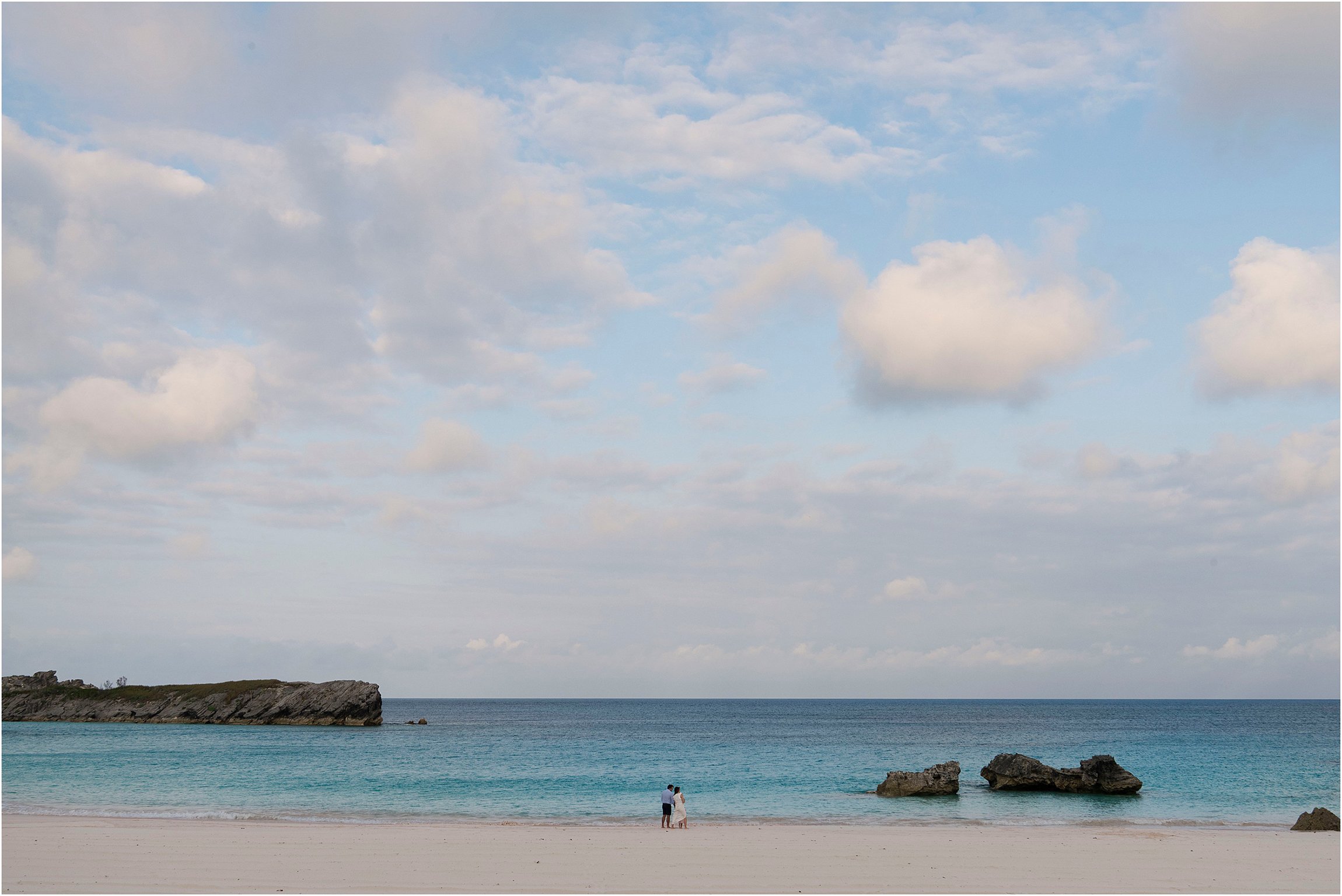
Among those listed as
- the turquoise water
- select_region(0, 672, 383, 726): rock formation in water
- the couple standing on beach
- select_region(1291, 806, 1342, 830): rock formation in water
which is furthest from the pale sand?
select_region(0, 672, 383, 726): rock formation in water

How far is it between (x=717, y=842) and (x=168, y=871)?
16.1 metres

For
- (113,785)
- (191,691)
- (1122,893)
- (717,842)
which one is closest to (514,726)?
(191,691)

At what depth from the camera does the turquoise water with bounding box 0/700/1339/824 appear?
41812mm

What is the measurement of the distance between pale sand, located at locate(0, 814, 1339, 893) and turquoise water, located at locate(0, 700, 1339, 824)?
776cm

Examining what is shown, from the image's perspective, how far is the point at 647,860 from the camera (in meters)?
25.8

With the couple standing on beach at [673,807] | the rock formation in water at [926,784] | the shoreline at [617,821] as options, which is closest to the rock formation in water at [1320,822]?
the shoreline at [617,821]

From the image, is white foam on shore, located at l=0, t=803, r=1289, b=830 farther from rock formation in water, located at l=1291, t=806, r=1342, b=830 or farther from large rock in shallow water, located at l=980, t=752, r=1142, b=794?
large rock in shallow water, located at l=980, t=752, r=1142, b=794

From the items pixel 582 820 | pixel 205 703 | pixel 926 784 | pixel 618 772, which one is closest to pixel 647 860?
pixel 582 820

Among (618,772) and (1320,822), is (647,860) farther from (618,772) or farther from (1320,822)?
(618,772)

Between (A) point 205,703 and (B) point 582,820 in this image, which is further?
(A) point 205,703

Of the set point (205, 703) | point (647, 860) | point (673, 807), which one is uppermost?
point (647, 860)

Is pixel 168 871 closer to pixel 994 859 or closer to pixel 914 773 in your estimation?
pixel 994 859

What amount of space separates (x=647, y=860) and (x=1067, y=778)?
31337mm

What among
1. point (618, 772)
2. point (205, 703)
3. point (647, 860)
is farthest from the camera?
point (205, 703)
